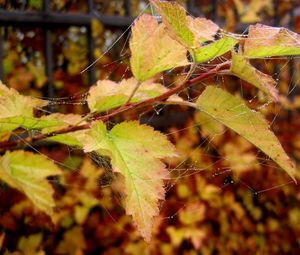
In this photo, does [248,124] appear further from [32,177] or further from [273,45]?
[32,177]

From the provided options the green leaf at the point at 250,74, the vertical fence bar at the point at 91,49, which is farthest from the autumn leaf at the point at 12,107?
the vertical fence bar at the point at 91,49

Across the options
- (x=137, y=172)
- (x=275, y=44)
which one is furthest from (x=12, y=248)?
(x=275, y=44)

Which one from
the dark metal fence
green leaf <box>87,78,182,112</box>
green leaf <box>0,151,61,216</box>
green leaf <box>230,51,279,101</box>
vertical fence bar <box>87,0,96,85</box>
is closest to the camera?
green leaf <box>230,51,279,101</box>

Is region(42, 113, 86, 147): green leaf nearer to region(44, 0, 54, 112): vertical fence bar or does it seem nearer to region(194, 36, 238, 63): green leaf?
region(194, 36, 238, 63): green leaf

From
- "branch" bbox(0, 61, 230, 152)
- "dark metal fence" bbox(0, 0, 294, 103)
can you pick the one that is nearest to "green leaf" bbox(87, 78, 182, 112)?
"branch" bbox(0, 61, 230, 152)

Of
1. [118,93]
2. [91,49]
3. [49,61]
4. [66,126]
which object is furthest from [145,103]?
[91,49]

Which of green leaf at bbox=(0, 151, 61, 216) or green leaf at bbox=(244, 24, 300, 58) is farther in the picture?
green leaf at bbox=(0, 151, 61, 216)
